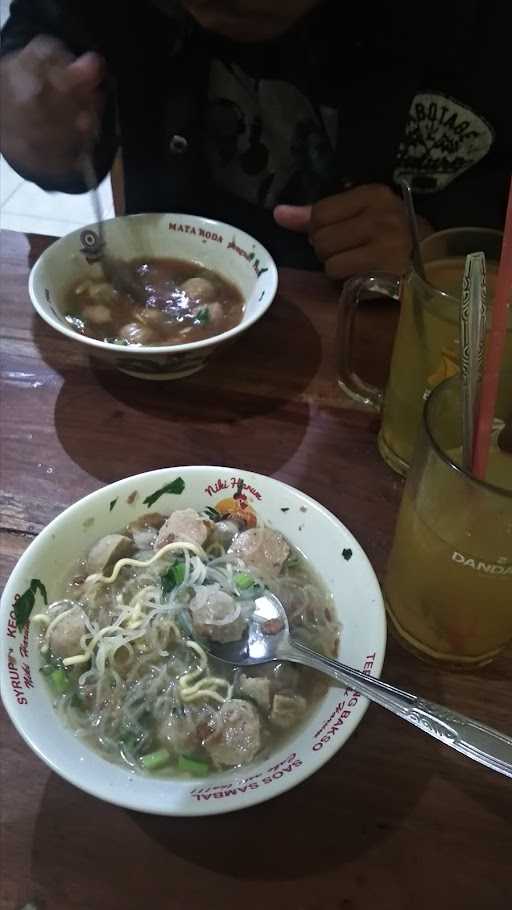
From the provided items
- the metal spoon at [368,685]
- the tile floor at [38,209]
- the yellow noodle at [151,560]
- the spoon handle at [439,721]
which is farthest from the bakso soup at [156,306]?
the tile floor at [38,209]

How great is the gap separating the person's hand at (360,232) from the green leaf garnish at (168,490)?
0.60 m

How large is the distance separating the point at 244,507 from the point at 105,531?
16 cm

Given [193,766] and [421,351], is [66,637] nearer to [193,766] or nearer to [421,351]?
[193,766]

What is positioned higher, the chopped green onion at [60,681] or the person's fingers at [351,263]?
the person's fingers at [351,263]

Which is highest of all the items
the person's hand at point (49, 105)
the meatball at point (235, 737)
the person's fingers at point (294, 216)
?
the person's hand at point (49, 105)

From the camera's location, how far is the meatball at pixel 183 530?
79 centimetres

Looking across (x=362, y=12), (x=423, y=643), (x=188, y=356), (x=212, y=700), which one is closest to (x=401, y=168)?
(x=362, y=12)

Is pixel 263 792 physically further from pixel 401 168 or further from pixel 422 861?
pixel 401 168

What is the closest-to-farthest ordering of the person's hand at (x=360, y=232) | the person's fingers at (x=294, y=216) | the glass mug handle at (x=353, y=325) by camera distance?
the glass mug handle at (x=353, y=325) → the person's hand at (x=360, y=232) → the person's fingers at (x=294, y=216)

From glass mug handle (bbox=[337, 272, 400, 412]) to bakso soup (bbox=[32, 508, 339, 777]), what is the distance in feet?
0.96

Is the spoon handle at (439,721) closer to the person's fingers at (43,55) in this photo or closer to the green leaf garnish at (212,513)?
the green leaf garnish at (212,513)

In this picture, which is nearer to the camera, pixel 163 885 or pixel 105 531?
pixel 163 885


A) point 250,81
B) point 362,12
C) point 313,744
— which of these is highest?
point 362,12

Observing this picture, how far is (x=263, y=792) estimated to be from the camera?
56cm
